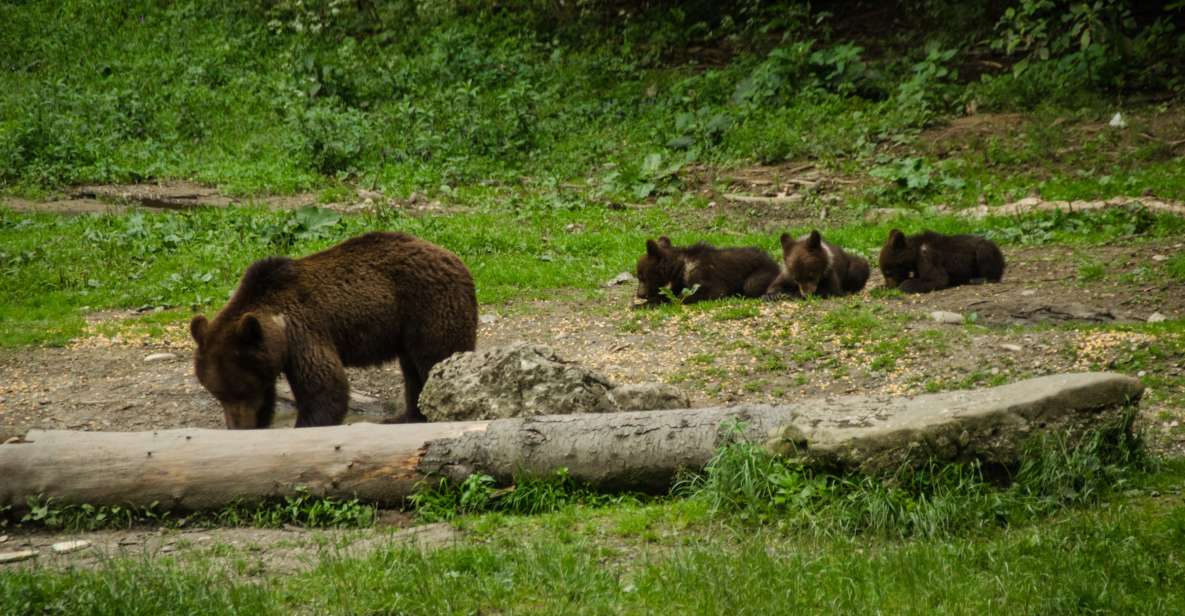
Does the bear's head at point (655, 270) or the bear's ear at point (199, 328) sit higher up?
the bear's ear at point (199, 328)

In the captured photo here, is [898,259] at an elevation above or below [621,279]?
above

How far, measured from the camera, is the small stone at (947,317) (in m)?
11.1

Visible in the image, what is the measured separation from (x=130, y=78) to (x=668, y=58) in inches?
437

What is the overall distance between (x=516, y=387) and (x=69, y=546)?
294 cm

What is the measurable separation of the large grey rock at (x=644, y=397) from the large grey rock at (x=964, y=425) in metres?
1.58

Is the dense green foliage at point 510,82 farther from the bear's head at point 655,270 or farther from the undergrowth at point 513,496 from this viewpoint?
the undergrowth at point 513,496

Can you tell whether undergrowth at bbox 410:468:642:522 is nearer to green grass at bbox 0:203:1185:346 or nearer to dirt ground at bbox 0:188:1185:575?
dirt ground at bbox 0:188:1185:575

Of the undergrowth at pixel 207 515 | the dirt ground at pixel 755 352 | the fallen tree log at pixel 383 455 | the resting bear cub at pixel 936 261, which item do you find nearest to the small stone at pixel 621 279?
the dirt ground at pixel 755 352

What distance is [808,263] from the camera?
12984mm

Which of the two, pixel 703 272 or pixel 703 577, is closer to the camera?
pixel 703 577

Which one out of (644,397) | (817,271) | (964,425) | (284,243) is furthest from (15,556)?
(284,243)

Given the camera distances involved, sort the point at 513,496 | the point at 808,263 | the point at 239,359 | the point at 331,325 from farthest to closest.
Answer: the point at 808,263 → the point at 331,325 → the point at 239,359 → the point at 513,496

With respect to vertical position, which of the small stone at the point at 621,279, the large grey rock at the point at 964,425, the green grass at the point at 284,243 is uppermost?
the large grey rock at the point at 964,425

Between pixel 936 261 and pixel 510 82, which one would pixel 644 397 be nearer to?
pixel 936 261
